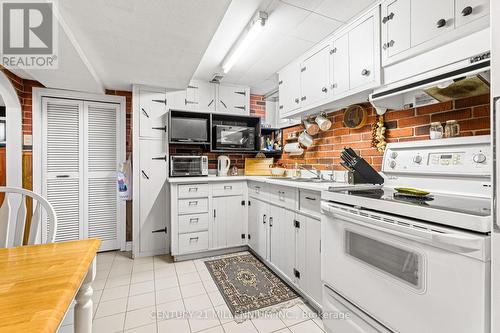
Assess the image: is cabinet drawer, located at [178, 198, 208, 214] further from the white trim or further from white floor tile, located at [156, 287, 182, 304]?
the white trim

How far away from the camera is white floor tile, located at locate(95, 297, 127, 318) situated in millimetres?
1858

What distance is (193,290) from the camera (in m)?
2.19

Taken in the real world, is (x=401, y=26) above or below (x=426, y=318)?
above

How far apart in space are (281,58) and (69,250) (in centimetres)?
254

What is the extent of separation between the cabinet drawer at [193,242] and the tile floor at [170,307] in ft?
0.72

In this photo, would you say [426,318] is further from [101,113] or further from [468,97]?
[101,113]

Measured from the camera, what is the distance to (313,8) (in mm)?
1814

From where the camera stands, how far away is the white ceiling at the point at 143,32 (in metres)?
1.47

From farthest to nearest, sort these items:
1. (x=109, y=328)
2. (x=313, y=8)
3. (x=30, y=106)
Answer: (x=30, y=106), (x=313, y=8), (x=109, y=328)

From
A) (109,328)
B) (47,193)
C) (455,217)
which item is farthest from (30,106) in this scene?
(455,217)

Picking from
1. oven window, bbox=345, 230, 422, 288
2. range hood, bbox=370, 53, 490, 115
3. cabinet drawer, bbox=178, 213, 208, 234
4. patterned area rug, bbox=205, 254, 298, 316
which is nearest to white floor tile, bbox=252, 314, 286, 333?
patterned area rug, bbox=205, 254, 298, 316

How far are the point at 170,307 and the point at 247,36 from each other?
2402mm

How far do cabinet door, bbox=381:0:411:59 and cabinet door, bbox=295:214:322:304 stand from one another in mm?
1317

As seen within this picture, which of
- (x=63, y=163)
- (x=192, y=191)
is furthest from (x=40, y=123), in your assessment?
(x=192, y=191)
